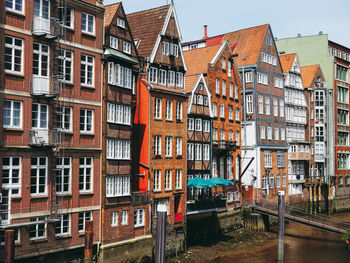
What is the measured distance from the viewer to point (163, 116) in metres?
39.6

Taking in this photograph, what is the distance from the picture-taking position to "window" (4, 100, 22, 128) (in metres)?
26.2

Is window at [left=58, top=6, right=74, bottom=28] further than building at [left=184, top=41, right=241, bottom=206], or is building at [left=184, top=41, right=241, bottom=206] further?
building at [left=184, top=41, right=241, bottom=206]

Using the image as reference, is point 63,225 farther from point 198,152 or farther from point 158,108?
point 198,152

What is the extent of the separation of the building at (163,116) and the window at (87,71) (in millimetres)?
7312

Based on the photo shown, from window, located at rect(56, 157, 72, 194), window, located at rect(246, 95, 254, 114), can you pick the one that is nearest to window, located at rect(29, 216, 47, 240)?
window, located at rect(56, 157, 72, 194)

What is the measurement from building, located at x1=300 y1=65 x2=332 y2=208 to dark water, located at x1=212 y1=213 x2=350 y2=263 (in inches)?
670

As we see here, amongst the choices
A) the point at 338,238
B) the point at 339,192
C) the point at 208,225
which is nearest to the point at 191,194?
the point at 208,225

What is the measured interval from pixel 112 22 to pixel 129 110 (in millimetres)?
6743

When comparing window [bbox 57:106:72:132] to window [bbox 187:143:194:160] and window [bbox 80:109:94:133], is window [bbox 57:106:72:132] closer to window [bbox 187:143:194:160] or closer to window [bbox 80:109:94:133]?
window [bbox 80:109:94:133]

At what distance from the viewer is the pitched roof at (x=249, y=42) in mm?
58719

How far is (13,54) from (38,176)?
7.42m

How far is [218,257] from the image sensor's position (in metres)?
40.4

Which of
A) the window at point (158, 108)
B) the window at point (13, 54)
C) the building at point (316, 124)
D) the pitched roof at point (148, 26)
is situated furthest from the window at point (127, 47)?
the building at point (316, 124)

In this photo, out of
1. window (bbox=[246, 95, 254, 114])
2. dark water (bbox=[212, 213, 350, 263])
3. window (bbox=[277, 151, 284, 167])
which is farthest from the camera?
window (bbox=[277, 151, 284, 167])
